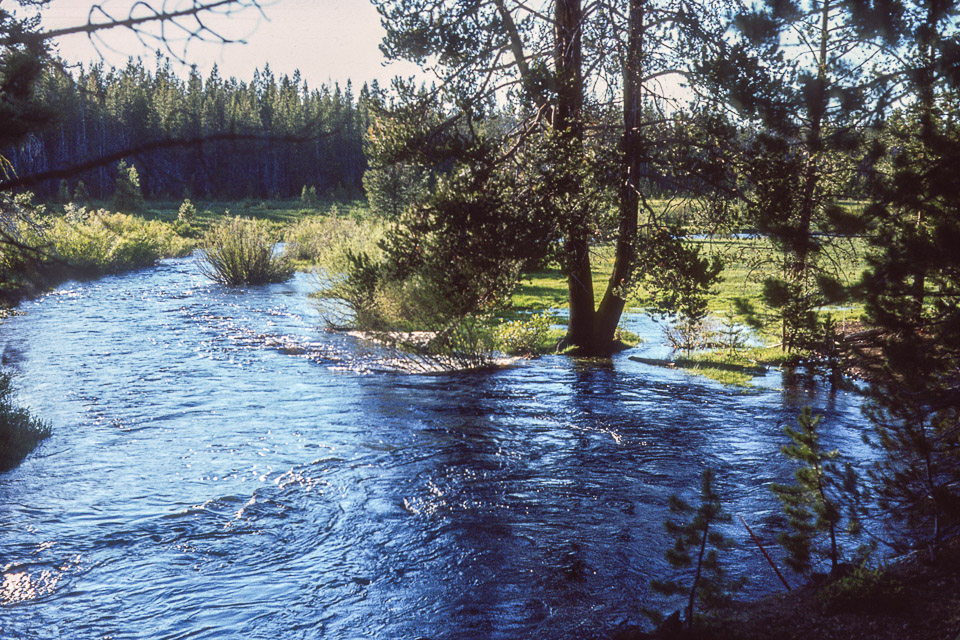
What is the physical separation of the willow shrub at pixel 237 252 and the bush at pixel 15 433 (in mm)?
21958

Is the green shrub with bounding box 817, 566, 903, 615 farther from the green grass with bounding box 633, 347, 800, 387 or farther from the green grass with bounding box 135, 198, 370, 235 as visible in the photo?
the green grass with bounding box 135, 198, 370, 235

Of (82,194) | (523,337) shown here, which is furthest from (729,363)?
(82,194)

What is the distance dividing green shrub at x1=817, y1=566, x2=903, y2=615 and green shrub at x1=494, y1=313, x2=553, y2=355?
46.3ft

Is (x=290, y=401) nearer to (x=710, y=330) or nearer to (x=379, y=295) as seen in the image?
(x=379, y=295)

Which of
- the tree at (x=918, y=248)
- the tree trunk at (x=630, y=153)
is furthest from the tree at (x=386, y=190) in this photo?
the tree at (x=918, y=248)

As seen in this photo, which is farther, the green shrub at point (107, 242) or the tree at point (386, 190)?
the tree at point (386, 190)

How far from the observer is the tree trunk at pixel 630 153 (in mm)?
14398

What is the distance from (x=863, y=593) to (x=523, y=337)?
14803mm

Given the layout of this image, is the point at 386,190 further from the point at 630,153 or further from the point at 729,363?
the point at 630,153

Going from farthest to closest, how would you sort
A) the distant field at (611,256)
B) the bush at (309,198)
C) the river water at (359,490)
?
the bush at (309,198) < the distant field at (611,256) < the river water at (359,490)

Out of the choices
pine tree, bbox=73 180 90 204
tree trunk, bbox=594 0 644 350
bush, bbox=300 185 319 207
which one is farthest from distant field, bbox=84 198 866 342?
pine tree, bbox=73 180 90 204

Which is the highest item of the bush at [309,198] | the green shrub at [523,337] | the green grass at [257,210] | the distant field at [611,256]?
the bush at [309,198]

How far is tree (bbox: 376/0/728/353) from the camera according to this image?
45.6 ft

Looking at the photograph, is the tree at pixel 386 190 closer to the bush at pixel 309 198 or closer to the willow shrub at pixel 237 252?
the willow shrub at pixel 237 252
